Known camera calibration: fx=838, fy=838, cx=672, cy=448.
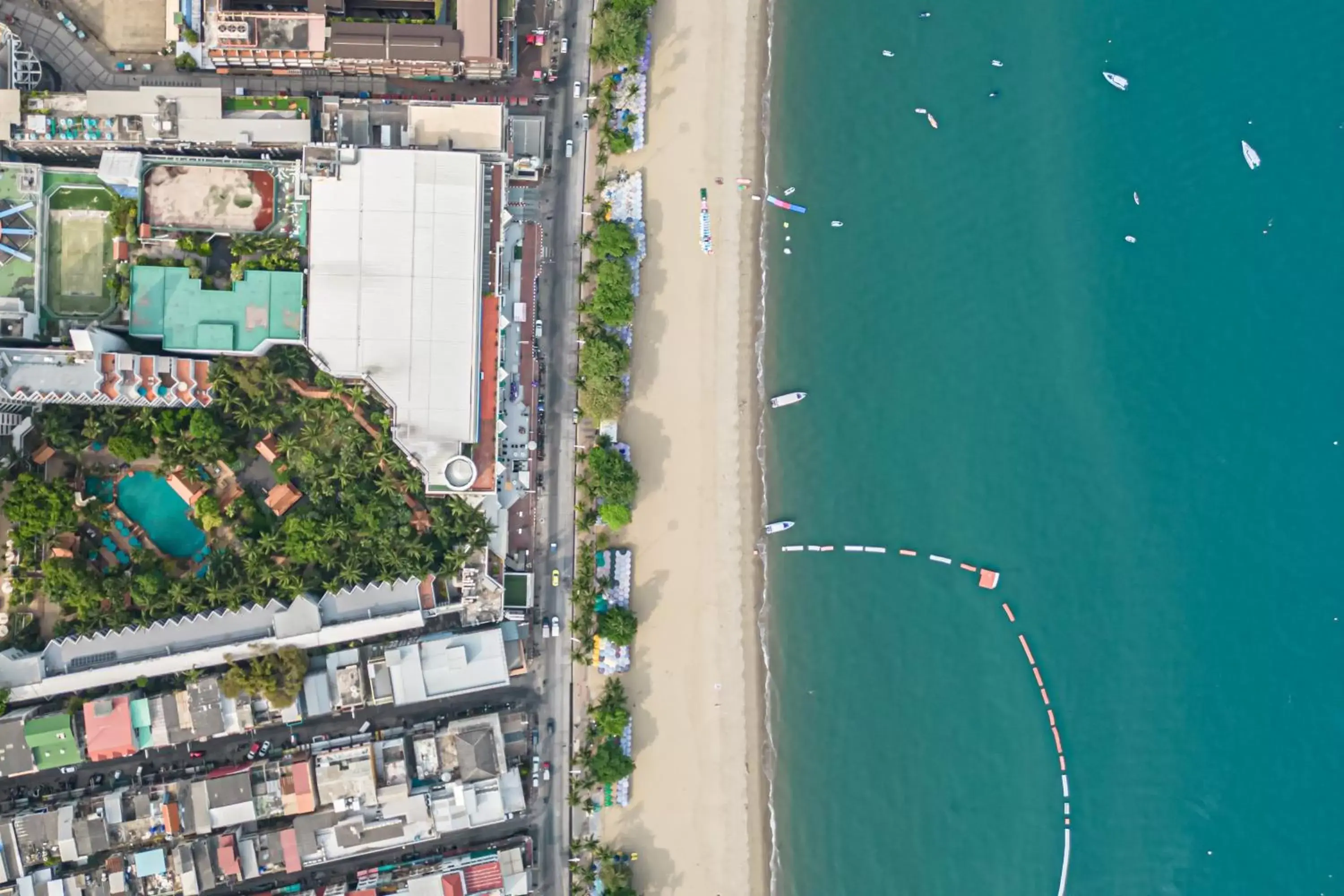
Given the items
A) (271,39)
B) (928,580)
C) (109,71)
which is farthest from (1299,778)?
(109,71)

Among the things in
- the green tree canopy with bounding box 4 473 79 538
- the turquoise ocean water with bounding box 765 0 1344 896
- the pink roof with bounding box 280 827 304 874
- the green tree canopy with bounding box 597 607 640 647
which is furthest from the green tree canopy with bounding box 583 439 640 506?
the green tree canopy with bounding box 4 473 79 538

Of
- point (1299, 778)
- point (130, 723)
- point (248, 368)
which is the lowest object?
point (1299, 778)

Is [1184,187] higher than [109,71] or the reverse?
the reverse

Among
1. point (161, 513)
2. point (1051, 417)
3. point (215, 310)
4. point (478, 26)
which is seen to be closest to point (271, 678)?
point (161, 513)

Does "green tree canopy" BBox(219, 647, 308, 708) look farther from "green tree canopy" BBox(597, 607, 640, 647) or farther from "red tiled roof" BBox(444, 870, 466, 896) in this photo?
"green tree canopy" BBox(597, 607, 640, 647)

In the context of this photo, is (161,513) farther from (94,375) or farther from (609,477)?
(609,477)

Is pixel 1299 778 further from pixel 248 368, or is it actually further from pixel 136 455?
A: pixel 136 455

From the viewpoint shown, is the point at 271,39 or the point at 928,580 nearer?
the point at 271,39
